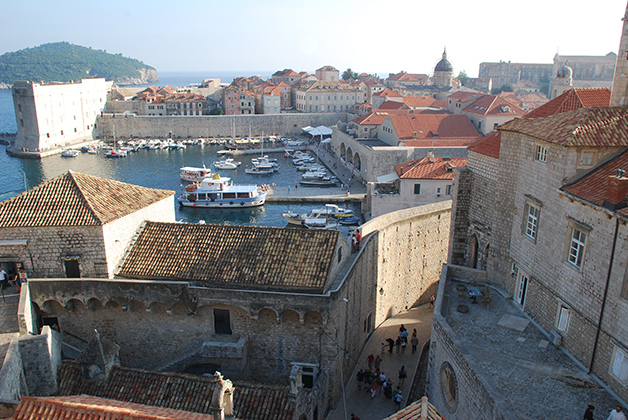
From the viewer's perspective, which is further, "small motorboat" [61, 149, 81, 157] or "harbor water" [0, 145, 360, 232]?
"small motorboat" [61, 149, 81, 157]

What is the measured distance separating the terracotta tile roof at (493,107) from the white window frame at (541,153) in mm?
40714

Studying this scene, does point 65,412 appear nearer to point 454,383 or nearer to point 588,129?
point 454,383

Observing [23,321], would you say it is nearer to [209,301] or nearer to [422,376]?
[209,301]

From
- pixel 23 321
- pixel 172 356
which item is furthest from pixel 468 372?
pixel 23 321

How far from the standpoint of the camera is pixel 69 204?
671 inches

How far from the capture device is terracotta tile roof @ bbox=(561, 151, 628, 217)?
12031mm

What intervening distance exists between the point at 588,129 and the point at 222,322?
40.0ft

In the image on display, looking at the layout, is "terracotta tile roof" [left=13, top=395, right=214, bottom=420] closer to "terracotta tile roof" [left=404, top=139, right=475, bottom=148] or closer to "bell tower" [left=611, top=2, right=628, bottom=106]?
"bell tower" [left=611, top=2, right=628, bottom=106]

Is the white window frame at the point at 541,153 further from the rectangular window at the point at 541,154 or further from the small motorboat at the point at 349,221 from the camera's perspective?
the small motorboat at the point at 349,221

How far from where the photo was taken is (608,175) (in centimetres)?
1251

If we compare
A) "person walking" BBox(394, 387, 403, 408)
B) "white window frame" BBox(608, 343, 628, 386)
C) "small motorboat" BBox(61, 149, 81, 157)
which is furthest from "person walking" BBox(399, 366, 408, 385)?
"small motorboat" BBox(61, 149, 81, 157)

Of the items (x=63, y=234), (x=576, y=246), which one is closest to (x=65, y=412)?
(x=63, y=234)

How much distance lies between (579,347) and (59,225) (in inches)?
619

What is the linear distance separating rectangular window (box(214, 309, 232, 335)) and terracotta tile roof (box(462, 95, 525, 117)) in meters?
44.4
